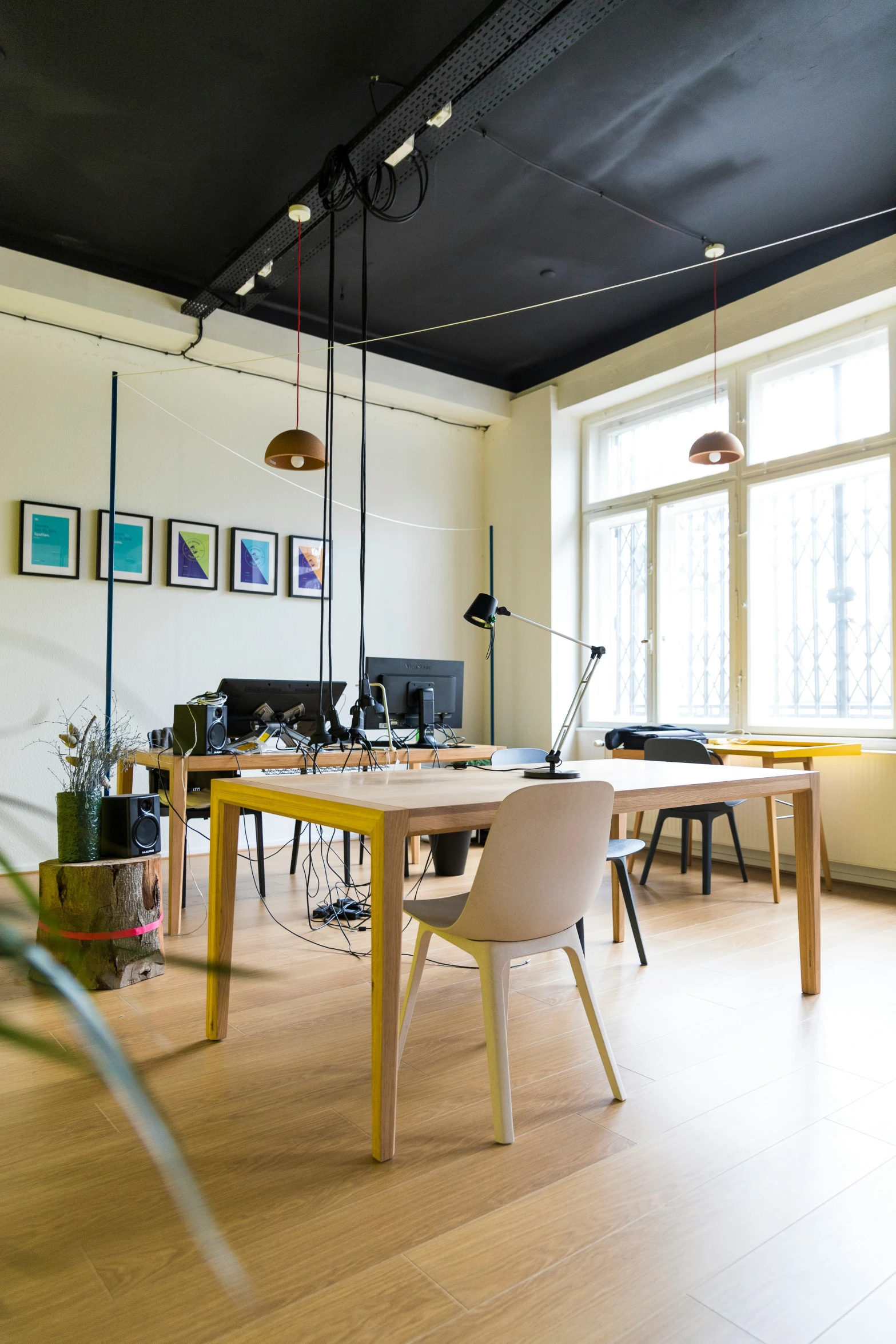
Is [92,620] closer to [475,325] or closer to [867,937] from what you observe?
[475,325]

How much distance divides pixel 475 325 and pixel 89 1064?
18.4ft

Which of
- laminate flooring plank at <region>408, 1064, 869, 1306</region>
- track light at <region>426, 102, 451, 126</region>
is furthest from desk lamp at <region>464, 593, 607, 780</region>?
track light at <region>426, 102, 451, 126</region>

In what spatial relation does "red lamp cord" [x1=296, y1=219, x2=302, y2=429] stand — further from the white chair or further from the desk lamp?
the white chair

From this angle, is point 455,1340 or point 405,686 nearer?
point 455,1340

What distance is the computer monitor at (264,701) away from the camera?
3.77 meters

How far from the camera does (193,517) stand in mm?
5066

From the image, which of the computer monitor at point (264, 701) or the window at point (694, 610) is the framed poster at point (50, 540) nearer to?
the computer monitor at point (264, 701)

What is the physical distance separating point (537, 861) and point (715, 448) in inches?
122

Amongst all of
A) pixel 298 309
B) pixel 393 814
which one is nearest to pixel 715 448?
pixel 298 309

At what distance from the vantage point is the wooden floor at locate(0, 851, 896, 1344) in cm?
125

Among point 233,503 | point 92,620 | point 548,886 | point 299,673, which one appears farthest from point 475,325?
point 548,886

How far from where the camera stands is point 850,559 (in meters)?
4.52

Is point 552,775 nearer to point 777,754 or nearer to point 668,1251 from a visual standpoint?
point 668,1251

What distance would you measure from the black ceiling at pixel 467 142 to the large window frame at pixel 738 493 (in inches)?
17.0
